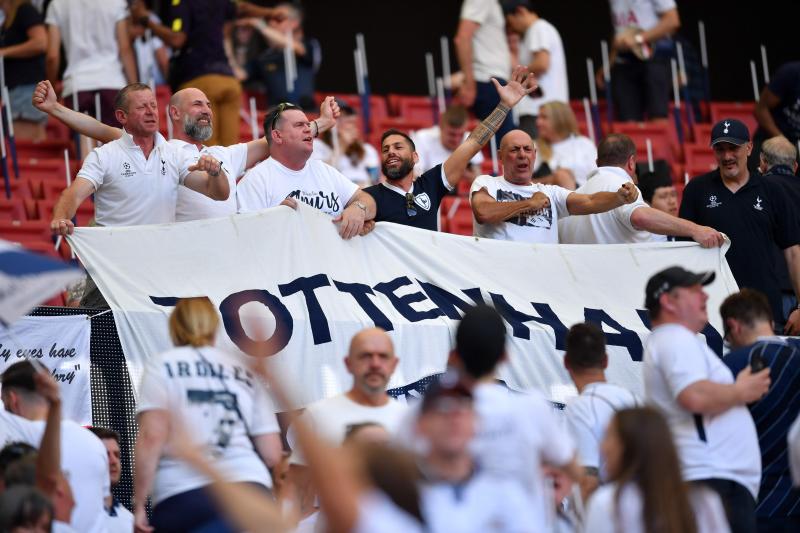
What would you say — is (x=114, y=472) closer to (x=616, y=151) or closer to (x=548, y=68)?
(x=616, y=151)

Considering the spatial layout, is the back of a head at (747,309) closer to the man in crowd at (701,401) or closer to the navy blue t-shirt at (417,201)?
the man in crowd at (701,401)

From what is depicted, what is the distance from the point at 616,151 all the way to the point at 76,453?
14.9 feet

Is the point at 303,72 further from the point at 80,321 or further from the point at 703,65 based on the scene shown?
the point at 80,321

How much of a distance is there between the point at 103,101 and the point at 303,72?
2.94 metres

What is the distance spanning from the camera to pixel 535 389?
8.17 m

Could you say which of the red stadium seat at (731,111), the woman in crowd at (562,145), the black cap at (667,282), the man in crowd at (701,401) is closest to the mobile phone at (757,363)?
the man in crowd at (701,401)

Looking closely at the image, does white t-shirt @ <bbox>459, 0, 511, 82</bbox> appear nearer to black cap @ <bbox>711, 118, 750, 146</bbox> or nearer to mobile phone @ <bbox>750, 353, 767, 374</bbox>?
black cap @ <bbox>711, 118, 750, 146</bbox>

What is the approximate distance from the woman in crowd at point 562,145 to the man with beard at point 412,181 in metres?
3.22

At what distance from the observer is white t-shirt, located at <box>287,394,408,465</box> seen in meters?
5.82

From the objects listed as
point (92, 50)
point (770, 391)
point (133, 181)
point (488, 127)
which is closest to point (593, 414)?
point (770, 391)

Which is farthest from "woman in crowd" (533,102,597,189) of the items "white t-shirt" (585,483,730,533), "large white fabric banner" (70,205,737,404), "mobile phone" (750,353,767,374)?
"white t-shirt" (585,483,730,533)

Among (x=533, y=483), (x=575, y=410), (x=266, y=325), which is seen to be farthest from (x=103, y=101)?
(x=533, y=483)

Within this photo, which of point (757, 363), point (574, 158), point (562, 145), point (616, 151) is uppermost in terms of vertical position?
point (562, 145)

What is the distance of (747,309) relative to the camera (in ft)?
22.6
